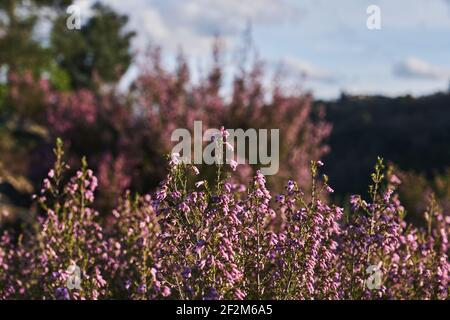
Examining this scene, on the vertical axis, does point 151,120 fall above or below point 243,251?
above

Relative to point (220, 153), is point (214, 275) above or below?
below

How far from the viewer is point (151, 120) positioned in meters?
12.3

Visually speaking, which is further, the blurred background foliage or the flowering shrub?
the blurred background foliage

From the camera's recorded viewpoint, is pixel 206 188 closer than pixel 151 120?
Yes

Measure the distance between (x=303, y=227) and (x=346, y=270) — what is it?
1271 mm

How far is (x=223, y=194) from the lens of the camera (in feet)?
14.0

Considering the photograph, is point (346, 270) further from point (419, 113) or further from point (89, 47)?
point (89, 47)

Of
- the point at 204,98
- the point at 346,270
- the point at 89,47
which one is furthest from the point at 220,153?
the point at 89,47

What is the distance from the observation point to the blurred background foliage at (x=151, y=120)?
12609mm

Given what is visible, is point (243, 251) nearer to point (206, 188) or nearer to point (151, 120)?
point (206, 188)

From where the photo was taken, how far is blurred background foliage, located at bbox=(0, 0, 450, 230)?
12.6 m

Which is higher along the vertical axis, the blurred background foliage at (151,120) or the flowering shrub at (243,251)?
the blurred background foliage at (151,120)

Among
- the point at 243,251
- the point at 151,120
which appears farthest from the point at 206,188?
the point at 151,120
